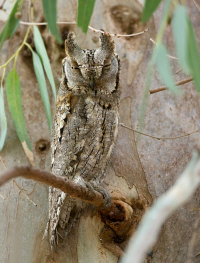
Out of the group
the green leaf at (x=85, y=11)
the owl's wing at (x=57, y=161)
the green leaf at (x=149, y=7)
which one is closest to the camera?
the green leaf at (x=149, y=7)

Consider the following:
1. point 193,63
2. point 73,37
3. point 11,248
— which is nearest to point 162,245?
point 11,248

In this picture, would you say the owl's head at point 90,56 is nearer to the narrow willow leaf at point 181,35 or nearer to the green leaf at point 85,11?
the green leaf at point 85,11

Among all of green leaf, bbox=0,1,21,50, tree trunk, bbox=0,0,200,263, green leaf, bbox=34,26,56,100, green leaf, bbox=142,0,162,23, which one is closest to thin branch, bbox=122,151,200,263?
green leaf, bbox=142,0,162,23

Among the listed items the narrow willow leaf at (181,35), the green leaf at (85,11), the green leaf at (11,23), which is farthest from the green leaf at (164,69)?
the green leaf at (11,23)

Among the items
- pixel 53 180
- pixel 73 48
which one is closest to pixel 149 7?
Result: pixel 53 180

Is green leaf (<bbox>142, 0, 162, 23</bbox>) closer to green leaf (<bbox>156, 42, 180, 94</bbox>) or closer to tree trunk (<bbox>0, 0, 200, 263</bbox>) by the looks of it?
green leaf (<bbox>156, 42, 180, 94</bbox>)

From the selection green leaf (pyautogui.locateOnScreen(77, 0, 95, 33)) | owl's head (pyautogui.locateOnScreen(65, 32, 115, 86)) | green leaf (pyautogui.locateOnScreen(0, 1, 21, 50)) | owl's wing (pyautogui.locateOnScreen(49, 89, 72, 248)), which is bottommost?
owl's wing (pyautogui.locateOnScreen(49, 89, 72, 248))

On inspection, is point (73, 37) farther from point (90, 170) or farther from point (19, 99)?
point (90, 170)

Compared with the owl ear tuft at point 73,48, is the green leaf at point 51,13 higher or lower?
higher
